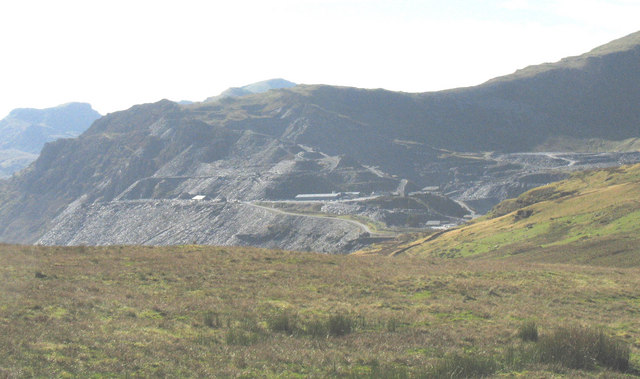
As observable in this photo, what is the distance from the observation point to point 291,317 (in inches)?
863

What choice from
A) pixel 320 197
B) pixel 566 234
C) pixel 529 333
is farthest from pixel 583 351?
pixel 320 197

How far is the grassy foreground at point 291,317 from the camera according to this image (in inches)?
636

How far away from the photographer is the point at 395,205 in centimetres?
16788

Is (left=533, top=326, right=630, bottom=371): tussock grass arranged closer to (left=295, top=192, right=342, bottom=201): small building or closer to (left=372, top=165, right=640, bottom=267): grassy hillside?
(left=372, top=165, right=640, bottom=267): grassy hillside

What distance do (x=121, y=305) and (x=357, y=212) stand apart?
141133mm

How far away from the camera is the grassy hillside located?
60.2 metres

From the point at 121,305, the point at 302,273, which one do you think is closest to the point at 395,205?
the point at 302,273

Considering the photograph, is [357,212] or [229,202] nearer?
[357,212]

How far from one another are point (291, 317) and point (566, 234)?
204ft

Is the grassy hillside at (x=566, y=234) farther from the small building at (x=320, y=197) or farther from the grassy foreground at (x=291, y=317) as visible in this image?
the small building at (x=320, y=197)

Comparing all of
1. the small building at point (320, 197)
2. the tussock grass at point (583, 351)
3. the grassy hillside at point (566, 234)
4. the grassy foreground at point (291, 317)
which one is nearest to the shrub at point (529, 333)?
the grassy foreground at point (291, 317)

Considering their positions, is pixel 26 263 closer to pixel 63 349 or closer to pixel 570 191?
pixel 63 349

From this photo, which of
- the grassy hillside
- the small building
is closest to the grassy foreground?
the grassy hillside

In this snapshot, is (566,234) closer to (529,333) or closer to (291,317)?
(529,333)
